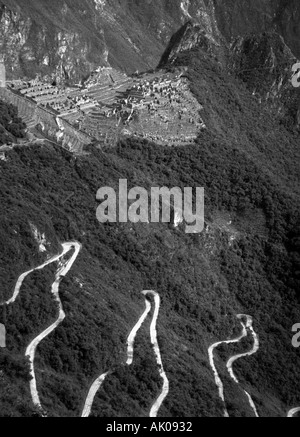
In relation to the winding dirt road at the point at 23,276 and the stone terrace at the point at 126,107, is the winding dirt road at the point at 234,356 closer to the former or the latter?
the winding dirt road at the point at 23,276

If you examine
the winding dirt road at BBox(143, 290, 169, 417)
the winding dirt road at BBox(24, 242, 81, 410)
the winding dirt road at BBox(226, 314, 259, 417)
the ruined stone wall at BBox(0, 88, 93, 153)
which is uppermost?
the ruined stone wall at BBox(0, 88, 93, 153)

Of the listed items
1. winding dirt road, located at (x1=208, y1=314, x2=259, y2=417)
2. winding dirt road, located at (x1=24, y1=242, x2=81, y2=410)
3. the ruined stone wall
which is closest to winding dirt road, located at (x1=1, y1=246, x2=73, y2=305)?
winding dirt road, located at (x1=24, y1=242, x2=81, y2=410)

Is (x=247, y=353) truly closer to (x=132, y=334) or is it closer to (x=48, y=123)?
(x=132, y=334)

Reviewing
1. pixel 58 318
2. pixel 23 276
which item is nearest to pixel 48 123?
pixel 23 276

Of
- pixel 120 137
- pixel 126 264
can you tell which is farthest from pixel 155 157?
pixel 126 264

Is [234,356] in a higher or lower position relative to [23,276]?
lower

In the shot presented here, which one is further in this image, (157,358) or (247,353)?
(247,353)

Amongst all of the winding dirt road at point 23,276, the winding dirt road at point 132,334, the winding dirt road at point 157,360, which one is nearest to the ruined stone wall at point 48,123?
the winding dirt road at point 23,276

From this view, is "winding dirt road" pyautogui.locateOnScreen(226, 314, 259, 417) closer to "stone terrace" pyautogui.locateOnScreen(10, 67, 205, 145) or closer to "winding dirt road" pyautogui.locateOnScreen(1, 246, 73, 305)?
"winding dirt road" pyautogui.locateOnScreen(1, 246, 73, 305)

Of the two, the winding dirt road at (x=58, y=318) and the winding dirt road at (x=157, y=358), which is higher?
the winding dirt road at (x=58, y=318)
